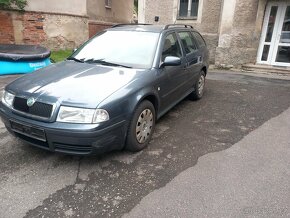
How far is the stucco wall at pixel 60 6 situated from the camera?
432 inches

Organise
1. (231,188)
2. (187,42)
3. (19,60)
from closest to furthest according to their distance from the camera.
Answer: (231,188), (187,42), (19,60)

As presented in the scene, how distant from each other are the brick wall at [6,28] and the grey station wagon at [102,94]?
26.3 feet

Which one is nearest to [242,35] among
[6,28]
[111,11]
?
[6,28]

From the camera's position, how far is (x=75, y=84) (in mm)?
2986

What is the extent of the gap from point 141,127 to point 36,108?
135 cm

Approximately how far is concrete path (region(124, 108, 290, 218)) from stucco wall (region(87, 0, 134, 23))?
1272 cm

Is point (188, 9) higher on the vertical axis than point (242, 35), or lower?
higher

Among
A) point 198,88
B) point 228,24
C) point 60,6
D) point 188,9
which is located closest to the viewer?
point 198,88

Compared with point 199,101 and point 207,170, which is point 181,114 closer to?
point 199,101

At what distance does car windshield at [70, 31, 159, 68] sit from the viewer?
3.66 meters

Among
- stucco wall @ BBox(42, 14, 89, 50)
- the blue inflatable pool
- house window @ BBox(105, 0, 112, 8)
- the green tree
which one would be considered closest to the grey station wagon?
the blue inflatable pool

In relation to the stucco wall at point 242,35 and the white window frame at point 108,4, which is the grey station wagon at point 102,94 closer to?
the stucco wall at point 242,35

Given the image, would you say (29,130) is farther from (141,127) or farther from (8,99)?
(141,127)

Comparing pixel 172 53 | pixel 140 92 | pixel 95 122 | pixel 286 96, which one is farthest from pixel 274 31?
pixel 95 122
